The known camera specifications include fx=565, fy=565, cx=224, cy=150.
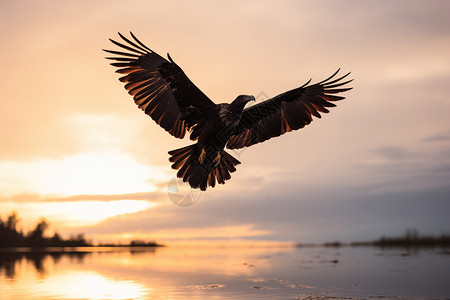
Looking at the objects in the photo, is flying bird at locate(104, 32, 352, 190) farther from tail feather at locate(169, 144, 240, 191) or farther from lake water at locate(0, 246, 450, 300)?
lake water at locate(0, 246, 450, 300)

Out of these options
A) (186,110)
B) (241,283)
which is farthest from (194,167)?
(241,283)

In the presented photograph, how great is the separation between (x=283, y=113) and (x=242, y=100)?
8.38 ft

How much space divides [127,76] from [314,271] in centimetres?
1000

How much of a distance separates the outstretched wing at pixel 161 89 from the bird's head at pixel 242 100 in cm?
52

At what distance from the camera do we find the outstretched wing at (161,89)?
33.8 ft

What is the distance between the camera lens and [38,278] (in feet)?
52.4

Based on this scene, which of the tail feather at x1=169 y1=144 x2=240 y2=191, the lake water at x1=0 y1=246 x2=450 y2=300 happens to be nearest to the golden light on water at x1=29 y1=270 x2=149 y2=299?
the lake water at x1=0 y1=246 x2=450 y2=300

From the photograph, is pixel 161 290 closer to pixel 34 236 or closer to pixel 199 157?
pixel 199 157

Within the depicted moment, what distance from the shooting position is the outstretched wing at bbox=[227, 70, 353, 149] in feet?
38.0

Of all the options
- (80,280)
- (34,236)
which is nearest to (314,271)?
(80,280)

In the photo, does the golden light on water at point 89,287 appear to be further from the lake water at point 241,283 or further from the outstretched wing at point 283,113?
the outstretched wing at point 283,113

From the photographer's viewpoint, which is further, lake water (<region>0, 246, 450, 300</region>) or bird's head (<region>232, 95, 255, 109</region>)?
lake water (<region>0, 246, 450, 300</region>)

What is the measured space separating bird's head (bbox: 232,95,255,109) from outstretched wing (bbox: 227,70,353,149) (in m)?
1.44

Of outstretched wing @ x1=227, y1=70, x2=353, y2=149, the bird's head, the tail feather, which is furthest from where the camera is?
outstretched wing @ x1=227, y1=70, x2=353, y2=149
